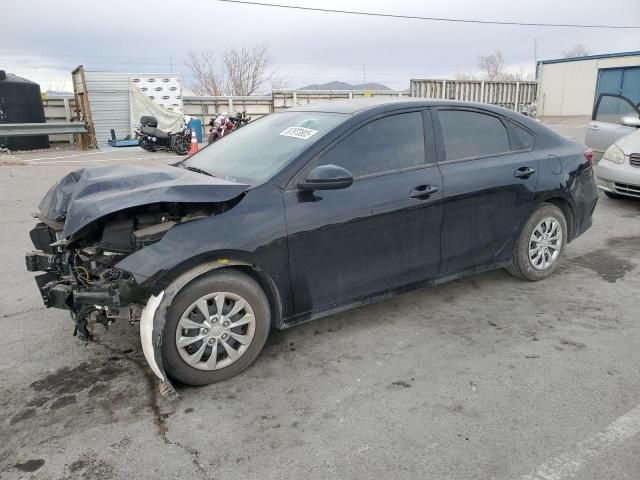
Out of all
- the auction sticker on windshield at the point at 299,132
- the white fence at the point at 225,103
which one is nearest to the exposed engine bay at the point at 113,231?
the auction sticker on windshield at the point at 299,132

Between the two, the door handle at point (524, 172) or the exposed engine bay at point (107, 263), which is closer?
the exposed engine bay at point (107, 263)

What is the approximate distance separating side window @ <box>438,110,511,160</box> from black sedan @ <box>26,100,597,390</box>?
0.01m

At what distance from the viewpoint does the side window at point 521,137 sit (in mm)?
4324

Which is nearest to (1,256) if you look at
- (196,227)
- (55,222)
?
(55,222)

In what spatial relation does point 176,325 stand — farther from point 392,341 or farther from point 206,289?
point 392,341

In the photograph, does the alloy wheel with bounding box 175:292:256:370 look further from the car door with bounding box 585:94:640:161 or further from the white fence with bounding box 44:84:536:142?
the white fence with bounding box 44:84:536:142

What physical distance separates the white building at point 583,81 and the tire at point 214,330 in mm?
29027

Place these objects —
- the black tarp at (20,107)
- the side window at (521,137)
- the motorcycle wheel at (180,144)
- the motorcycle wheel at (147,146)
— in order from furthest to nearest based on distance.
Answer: the black tarp at (20,107)
the motorcycle wheel at (147,146)
the motorcycle wheel at (180,144)
the side window at (521,137)

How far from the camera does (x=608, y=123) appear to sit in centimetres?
897

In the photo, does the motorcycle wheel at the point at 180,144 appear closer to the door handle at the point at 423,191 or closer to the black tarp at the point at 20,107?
the black tarp at the point at 20,107

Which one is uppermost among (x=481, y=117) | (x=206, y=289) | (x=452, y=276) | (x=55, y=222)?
(x=481, y=117)

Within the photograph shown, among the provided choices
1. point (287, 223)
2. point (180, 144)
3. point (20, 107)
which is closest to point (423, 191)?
point (287, 223)

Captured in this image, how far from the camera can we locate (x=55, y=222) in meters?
3.36

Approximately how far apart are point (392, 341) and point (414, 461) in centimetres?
122
